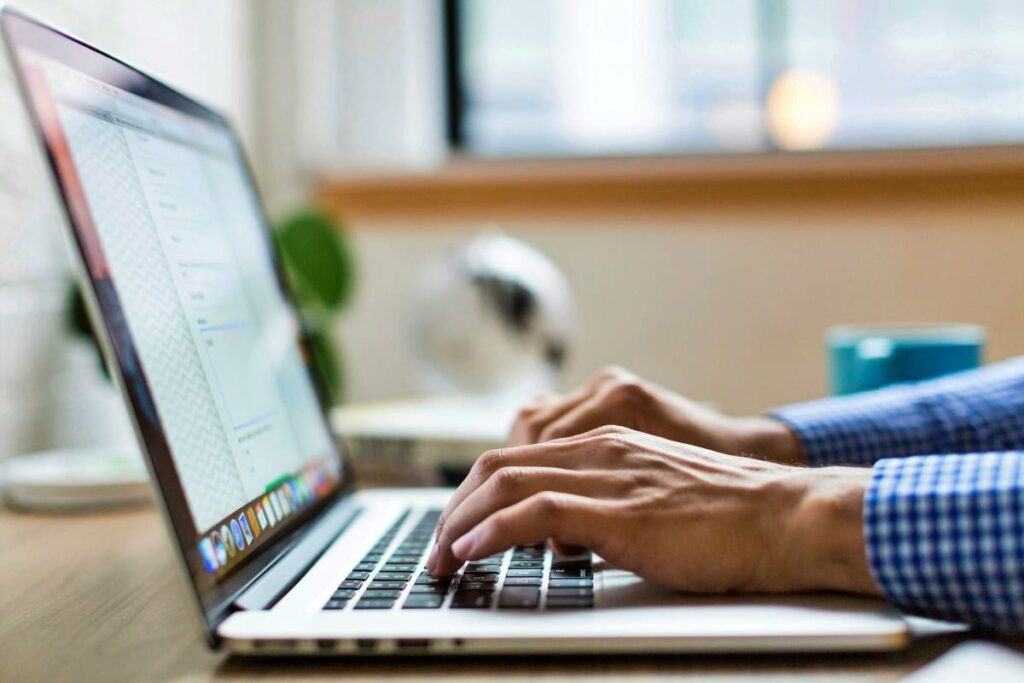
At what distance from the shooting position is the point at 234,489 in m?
0.52

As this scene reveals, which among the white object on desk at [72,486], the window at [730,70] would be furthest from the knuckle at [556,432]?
the window at [730,70]

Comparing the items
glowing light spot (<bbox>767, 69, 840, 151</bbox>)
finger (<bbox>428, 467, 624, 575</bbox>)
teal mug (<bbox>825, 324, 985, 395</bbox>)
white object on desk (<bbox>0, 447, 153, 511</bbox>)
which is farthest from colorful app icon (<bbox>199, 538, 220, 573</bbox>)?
glowing light spot (<bbox>767, 69, 840, 151</bbox>)

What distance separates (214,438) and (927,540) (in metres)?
0.34

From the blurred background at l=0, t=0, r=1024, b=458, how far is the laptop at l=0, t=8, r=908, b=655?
83cm

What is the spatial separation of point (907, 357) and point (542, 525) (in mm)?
628

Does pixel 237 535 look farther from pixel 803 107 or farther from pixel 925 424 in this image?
pixel 803 107

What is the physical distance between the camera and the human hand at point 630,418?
69 cm

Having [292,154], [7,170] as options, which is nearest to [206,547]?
[7,170]

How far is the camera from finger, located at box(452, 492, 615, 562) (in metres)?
0.46

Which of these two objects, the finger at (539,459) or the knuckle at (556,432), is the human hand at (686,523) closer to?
the finger at (539,459)

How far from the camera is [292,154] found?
67.9 inches

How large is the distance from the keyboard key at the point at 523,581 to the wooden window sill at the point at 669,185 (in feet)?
3.96

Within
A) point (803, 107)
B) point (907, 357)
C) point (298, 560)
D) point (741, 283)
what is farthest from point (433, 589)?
point (803, 107)

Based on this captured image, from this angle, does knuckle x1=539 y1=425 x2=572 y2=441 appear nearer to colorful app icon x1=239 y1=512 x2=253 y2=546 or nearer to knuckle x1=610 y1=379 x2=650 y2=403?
knuckle x1=610 y1=379 x2=650 y2=403
